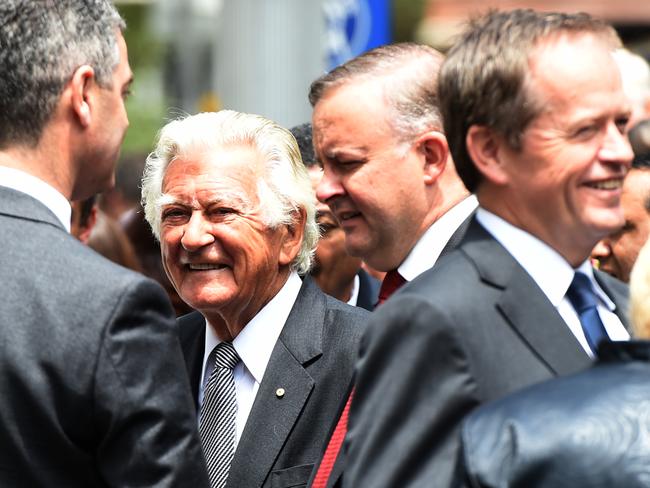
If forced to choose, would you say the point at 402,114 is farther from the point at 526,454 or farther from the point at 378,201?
the point at 526,454

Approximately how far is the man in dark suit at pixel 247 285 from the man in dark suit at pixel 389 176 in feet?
0.51

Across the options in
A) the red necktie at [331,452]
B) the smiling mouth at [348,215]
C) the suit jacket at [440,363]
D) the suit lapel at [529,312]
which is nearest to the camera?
the suit jacket at [440,363]

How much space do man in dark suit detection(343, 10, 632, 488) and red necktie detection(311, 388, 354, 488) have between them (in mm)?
703

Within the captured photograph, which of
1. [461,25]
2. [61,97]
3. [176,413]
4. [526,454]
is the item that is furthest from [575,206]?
[61,97]

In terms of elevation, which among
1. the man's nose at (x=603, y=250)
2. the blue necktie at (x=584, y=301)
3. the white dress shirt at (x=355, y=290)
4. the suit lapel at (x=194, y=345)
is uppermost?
the blue necktie at (x=584, y=301)

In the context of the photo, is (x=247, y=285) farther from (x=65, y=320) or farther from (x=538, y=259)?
(x=538, y=259)

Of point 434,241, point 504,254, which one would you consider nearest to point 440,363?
point 504,254

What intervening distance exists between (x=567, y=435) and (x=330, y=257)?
3853mm

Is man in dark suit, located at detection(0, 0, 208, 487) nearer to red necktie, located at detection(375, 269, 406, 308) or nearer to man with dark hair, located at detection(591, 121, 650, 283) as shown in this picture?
red necktie, located at detection(375, 269, 406, 308)

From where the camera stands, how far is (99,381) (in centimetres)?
297

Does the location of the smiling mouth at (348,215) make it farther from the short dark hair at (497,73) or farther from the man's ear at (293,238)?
the short dark hair at (497,73)

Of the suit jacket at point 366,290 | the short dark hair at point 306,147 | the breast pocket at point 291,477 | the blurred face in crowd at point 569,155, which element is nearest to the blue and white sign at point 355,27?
the suit jacket at point 366,290

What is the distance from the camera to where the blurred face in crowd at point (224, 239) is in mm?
4289

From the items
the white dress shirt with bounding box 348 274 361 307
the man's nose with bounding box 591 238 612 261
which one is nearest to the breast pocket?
the man's nose with bounding box 591 238 612 261
